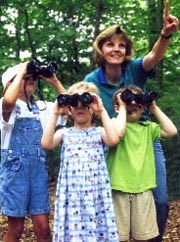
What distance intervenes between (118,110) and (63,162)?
566 millimetres

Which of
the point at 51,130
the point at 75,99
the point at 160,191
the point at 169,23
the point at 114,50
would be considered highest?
the point at 169,23

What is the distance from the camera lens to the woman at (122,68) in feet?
12.9

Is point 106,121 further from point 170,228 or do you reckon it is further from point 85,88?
point 170,228

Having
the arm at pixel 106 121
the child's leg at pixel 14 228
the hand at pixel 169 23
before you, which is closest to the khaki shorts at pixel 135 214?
the arm at pixel 106 121

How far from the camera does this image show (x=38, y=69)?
3.88m

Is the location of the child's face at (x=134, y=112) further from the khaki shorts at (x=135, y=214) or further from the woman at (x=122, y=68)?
the khaki shorts at (x=135, y=214)

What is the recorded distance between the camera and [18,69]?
408cm

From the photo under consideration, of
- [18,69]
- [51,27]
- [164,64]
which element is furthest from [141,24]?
[18,69]

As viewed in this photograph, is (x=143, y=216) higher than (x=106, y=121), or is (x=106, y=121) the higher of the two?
(x=106, y=121)

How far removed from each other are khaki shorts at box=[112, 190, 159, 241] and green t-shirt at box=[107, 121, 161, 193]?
0.20 ft

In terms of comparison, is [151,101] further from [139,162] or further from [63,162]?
[63,162]

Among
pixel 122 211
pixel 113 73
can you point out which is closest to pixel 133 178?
pixel 122 211

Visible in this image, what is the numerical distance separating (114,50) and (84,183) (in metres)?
1.04

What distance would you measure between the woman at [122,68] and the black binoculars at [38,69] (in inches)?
12.2
